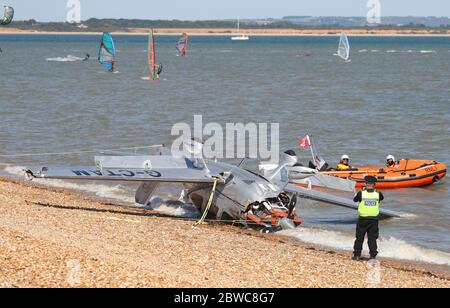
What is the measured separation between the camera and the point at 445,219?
22.7 m

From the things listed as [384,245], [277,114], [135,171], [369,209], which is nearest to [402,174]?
[384,245]

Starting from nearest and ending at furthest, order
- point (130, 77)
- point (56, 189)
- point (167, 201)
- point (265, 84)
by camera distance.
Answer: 1. point (167, 201)
2. point (56, 189)
3. point (265, 84)
4. point (130, 77)

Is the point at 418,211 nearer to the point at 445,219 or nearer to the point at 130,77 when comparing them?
the point at 445,219

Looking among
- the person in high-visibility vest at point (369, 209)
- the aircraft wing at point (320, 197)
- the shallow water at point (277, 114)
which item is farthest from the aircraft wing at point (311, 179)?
the person in high-visibility vest at point (369, 209)

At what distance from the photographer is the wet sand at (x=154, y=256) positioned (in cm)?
1238

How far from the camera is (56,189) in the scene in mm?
25219

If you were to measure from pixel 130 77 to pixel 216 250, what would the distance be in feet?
223

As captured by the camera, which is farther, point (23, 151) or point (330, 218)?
point (23, 151)

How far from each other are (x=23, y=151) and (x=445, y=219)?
648 inches

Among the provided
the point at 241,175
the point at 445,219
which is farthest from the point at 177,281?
the point at 445,219

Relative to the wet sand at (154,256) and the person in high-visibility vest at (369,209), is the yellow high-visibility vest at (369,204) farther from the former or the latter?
the wet sand at (154,256)

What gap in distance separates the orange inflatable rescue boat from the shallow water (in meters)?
0.29
